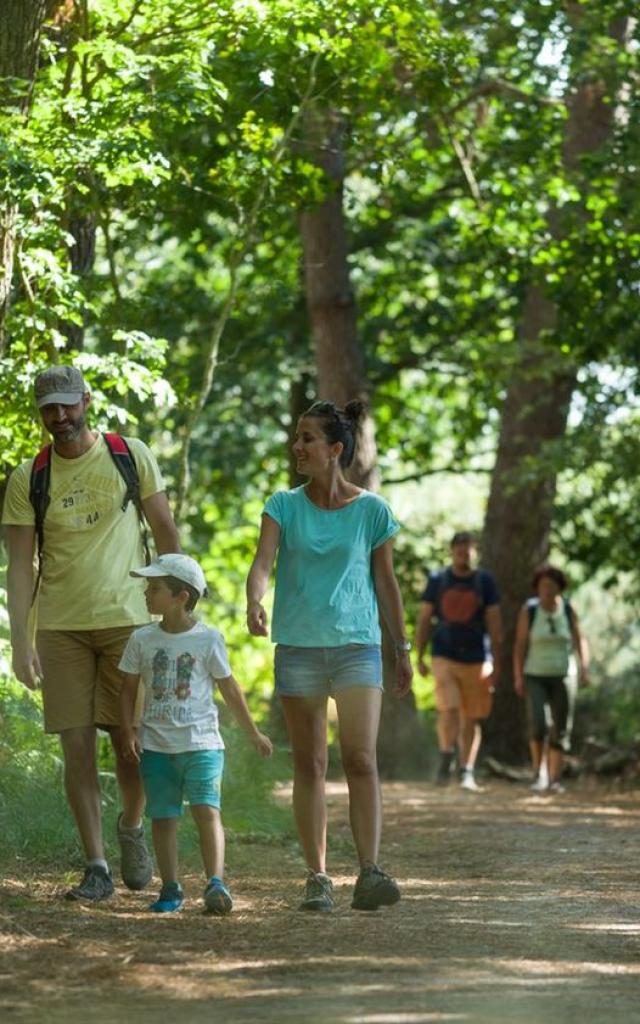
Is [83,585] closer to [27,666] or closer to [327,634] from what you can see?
[27,666]

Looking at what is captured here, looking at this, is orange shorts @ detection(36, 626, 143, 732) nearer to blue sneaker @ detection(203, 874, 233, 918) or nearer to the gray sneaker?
the gray sneaker

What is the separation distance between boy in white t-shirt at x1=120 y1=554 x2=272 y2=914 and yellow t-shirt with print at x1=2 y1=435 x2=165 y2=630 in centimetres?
38

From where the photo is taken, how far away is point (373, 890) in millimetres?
8258

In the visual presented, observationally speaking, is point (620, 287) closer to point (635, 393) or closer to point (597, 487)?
point (635, 393)

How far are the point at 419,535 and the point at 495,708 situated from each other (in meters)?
4.55

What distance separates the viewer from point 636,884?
9.84m

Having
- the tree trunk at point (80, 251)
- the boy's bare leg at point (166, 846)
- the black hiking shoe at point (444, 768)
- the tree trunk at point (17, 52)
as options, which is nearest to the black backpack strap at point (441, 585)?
the black hiking shoe at point (444, 768)

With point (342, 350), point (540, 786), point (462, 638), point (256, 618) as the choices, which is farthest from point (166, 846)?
point (342, 350)

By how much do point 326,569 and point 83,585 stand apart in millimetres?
1039

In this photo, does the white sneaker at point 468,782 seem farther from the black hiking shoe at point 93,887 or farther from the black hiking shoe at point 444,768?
the black hiking shoe at point 93,887

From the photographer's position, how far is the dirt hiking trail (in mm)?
5941

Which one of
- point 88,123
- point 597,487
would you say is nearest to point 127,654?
point 88,123

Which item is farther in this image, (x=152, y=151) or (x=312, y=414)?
(x=152, y=151)

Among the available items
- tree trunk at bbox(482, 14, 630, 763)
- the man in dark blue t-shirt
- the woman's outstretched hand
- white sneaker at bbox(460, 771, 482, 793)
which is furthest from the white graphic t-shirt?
tree trunk at bbox(482, 14, 630, 763)
